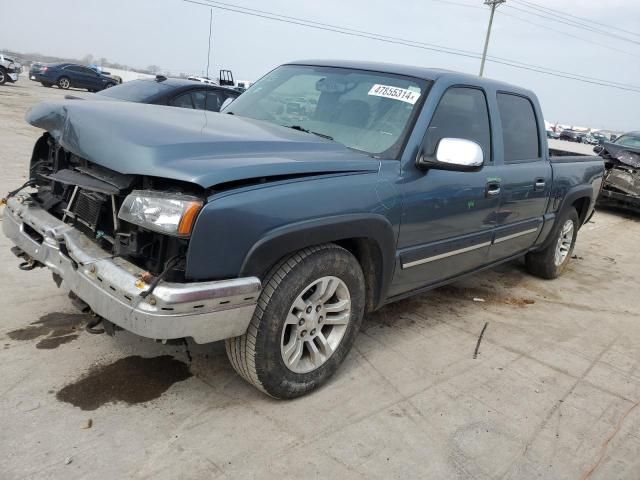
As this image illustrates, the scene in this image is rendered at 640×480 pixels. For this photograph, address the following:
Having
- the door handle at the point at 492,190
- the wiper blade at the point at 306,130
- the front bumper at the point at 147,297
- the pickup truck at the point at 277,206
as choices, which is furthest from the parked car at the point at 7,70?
the door handle at the point at 492,190

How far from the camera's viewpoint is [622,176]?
1000cm

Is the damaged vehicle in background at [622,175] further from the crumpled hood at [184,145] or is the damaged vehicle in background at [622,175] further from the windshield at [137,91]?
the crumpled hood at [184,145]

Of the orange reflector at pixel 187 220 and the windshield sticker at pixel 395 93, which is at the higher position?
the windshield sticker at pixel 395 93

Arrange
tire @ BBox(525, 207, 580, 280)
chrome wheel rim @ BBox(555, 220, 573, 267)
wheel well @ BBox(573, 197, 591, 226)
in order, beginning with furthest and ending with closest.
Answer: wheel well @ BBox(573, 197, 591, 226) → chrome wheel rim @ BBox(555, 220, 573, 267) → tire @ BBox(525, 207, 580, 280)

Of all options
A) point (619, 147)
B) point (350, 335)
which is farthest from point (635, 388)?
point (619, 147)

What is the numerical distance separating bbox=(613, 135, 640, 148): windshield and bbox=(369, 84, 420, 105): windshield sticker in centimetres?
917


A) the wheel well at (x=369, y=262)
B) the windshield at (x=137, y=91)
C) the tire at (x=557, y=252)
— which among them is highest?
the windshield at (x=137, y=91)

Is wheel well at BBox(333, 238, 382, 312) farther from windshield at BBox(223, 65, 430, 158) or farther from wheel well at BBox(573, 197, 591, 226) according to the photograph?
wheel well at BBox(573, 197, 591, 226)

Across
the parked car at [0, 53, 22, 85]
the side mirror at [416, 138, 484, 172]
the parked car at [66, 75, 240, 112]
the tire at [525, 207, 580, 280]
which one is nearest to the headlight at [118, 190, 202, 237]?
the side mirror at [416, 138, 484, 172]

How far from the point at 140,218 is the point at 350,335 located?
1372 mm

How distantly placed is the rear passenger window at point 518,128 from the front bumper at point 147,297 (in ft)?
8.80

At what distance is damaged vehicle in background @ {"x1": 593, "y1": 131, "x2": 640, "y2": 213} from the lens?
9.86 m

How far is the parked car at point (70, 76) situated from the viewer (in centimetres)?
2612

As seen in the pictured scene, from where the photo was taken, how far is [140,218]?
2236mm
